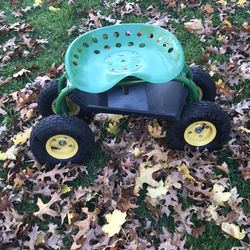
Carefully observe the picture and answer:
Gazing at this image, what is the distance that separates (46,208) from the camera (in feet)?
10.2

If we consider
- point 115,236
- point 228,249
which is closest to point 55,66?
point 115,236

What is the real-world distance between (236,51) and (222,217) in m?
2.19

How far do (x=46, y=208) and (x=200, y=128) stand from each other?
50.8 inches

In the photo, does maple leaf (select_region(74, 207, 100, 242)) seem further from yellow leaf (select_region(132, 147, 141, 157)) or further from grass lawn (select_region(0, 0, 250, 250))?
yellow leaf (select_region(132, 147, 141, 157))

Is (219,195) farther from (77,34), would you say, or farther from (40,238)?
(77,34)

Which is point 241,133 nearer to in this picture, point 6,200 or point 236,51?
point 236,51

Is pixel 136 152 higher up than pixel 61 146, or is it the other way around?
pixel 61 146

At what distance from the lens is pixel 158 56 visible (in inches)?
132

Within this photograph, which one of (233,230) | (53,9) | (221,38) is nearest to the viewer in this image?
(233,230)

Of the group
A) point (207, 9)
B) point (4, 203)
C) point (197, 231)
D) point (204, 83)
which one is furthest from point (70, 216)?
point (207, 9)

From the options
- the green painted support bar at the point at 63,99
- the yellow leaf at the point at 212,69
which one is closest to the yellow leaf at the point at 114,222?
the green painted support bar at the point at 63,99

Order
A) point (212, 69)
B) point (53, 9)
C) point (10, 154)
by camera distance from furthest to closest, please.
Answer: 1. point (53, 9)
2. point (212, 69)
3. point (10, 154)

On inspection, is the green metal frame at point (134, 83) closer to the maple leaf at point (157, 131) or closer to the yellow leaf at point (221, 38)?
the maple leaf at point (157, 131)

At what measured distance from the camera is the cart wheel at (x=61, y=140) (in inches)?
126
